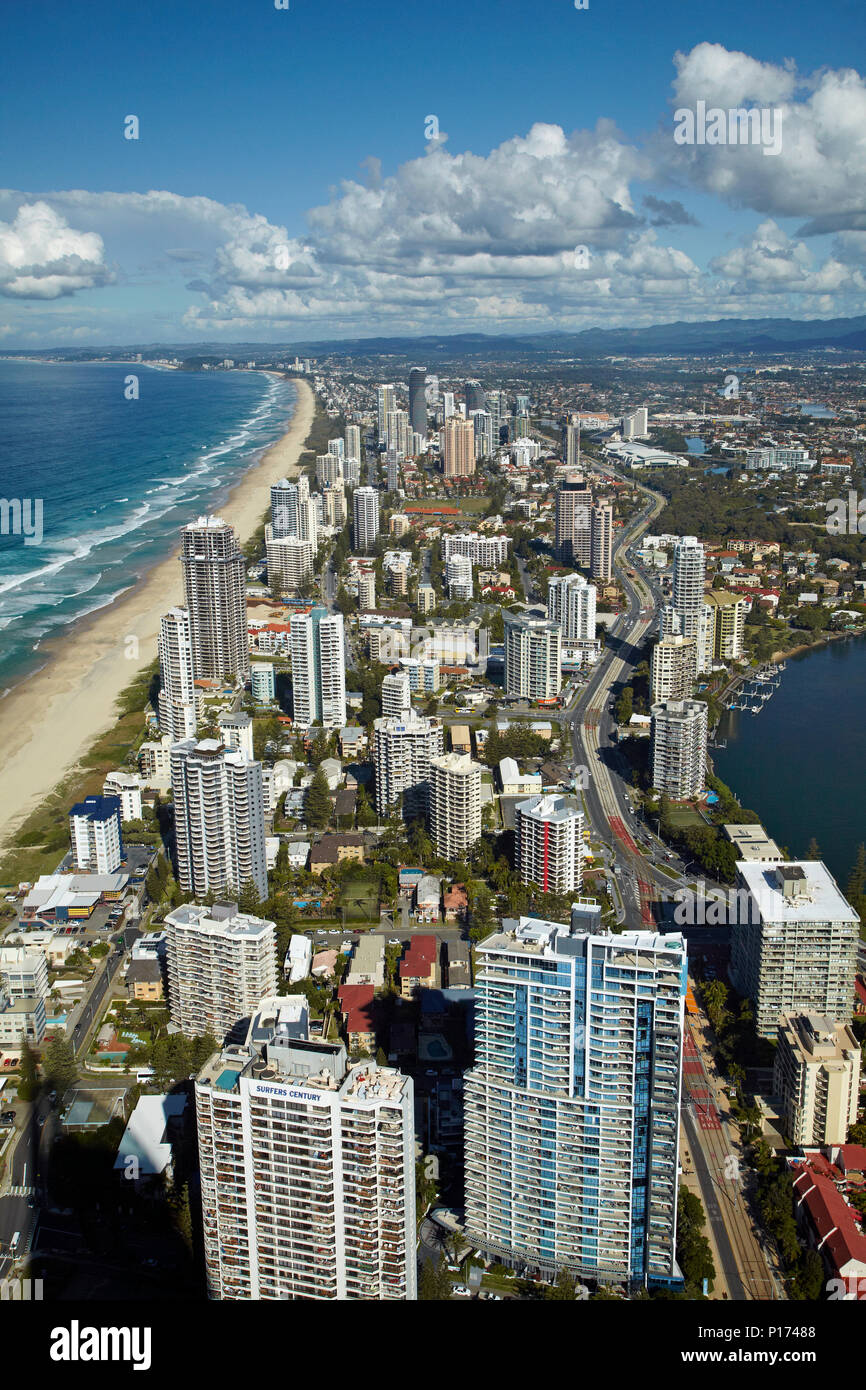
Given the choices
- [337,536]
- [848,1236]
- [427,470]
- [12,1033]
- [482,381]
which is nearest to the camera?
[848,1236]

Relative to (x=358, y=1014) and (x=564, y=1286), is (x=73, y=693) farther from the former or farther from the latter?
(x=564, y=1286)

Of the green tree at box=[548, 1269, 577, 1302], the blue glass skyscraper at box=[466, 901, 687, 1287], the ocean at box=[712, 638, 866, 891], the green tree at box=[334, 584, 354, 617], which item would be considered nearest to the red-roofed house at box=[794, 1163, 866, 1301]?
the blue glass skyscraper at box=[466, 901, 687, 1287]

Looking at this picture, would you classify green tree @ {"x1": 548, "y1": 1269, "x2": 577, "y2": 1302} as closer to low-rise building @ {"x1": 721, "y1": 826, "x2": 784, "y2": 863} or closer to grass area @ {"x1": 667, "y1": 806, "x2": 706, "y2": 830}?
low-rise building @ {"x1": 721, "y1": 826, "x2": 784, "y2": 863}

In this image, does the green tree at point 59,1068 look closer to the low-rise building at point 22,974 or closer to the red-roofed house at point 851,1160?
the low-rise building at point 22,974

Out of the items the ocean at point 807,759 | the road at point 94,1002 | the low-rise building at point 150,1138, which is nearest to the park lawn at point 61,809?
the road at point 94,1002
